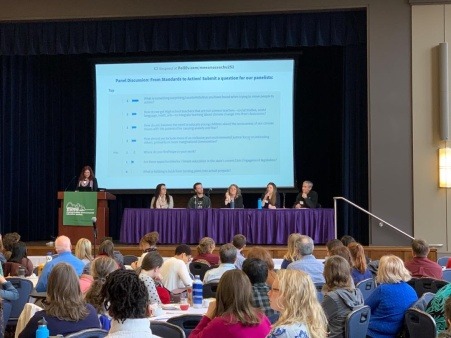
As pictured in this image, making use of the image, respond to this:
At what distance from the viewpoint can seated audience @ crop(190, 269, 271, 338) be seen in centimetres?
380

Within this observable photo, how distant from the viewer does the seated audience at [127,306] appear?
11.3 ft

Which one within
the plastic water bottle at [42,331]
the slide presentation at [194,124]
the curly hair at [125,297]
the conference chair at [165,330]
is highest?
the slide presentation at [194,124]

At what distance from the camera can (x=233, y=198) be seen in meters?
12.9

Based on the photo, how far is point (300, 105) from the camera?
15.5 metres

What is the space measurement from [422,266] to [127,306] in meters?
4.67

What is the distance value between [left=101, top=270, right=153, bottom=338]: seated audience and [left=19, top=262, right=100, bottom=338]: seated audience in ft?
2.72

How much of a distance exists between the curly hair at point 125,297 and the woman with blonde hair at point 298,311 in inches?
26.2

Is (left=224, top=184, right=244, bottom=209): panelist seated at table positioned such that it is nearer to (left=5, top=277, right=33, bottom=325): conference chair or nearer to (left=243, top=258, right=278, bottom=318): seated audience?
(left=5, top=277, right=33, bottom=325): conference chair

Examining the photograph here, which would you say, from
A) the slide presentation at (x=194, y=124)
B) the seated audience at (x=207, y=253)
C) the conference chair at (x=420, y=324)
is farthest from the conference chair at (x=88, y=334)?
the slide presentation at (x=194, y=124)

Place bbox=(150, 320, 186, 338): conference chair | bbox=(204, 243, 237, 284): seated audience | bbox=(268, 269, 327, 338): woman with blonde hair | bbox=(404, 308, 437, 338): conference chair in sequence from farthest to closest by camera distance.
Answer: bbox=(204, 243, 237, 284): seated audience, bbox=(404, 308, 437, 338): conference chair, bbox=(150, 320, 186, 338): conference chair, bbox=(268, 269, 327, 338): woman with blonde hair

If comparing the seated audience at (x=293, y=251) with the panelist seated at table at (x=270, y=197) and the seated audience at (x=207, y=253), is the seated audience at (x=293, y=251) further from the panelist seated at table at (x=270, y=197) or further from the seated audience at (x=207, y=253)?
the panelist seated at table at (x=270, y=197)

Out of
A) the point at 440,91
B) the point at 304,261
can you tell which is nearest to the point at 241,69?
the point at 440,91

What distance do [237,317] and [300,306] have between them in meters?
0.33

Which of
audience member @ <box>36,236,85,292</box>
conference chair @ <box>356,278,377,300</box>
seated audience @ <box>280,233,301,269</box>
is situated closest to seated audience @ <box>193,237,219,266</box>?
seated audience @ <box>280,233,301,269</box>
